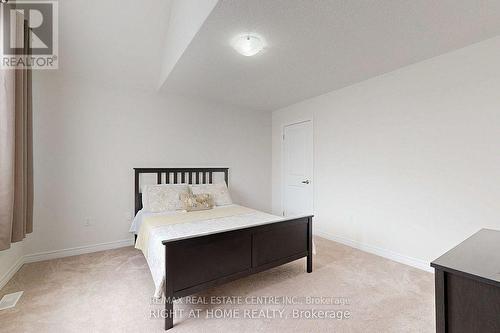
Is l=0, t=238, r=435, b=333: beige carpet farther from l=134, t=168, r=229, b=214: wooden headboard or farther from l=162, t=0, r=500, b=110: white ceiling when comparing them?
l=162, t=0, r=500, b=110: white ceiling

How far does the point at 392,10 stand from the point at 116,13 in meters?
2.81

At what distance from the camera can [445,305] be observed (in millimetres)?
992

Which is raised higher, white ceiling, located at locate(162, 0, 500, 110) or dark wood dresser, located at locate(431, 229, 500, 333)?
white ceiling, located at locate(162, 0, 500, 110)

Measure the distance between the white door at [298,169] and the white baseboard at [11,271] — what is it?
3.85 m

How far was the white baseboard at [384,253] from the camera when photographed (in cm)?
263

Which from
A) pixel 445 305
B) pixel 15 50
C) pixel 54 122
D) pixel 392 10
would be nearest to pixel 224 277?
pixel 445 305

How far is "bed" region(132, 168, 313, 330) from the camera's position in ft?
5.70

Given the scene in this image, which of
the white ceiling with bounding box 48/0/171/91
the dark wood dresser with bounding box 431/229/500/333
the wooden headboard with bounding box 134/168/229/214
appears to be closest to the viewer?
the dark wood dresser with bounding box 431/229/500/333

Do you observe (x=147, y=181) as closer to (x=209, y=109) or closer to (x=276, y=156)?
(x=209, y=109)

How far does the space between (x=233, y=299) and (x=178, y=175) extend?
2275 mm

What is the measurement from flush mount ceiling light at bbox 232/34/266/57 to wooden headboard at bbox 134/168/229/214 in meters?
2.19

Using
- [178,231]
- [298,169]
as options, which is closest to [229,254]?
[178,231]

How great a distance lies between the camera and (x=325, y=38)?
7.13 feet

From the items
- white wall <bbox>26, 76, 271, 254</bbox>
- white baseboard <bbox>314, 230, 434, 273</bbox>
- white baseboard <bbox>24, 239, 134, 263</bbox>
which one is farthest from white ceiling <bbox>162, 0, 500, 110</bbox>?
white baseboard <bbox>24, 239, 134, 263</bbox>
